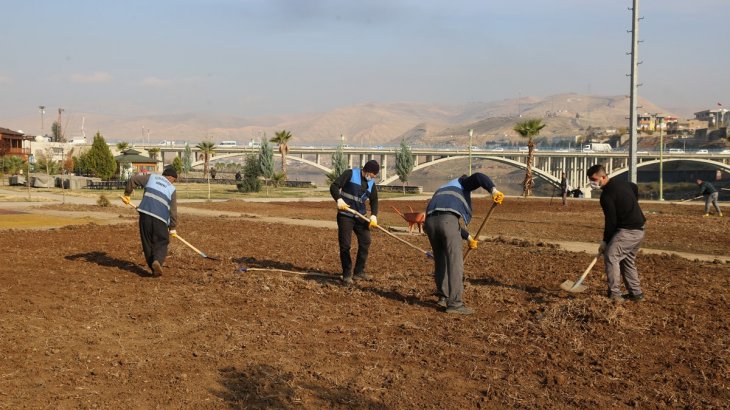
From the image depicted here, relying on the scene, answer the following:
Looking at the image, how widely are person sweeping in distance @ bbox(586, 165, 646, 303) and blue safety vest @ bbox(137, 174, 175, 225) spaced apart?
7.05 meters

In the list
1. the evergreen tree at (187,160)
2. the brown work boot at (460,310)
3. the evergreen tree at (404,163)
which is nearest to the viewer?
the brown work boot at (460,310)

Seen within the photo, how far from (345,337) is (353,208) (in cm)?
402

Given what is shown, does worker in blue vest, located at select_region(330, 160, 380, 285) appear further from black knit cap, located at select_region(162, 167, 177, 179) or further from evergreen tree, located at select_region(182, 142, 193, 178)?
evergreen tree, located at select_region(182, 142, 193, 178)

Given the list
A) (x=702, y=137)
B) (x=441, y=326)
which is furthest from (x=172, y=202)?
(x=702, y=137)

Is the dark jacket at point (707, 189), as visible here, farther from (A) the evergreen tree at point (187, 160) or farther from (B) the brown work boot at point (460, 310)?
(A) the evergreen tree at point (187, 160)

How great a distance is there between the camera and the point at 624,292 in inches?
436

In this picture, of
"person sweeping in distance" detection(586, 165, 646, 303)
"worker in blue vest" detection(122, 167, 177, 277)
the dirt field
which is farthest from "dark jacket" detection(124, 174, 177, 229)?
"person sweeping in distance" detection(586, 165, 646, 303)

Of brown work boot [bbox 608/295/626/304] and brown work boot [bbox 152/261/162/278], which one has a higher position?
brown work boot [bbox 152/261/162/278]

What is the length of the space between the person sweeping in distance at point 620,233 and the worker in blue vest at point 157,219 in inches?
277

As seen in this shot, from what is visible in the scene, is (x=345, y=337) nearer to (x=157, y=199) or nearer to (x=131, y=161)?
(x=157, y=199)

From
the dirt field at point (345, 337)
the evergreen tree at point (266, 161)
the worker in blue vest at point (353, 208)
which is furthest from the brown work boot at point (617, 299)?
the evergreen tree at point (266, 161)

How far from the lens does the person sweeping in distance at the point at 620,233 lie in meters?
10.2

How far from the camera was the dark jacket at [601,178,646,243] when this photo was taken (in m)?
10.3

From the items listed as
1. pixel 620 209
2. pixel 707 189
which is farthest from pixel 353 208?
pixel 707 189
